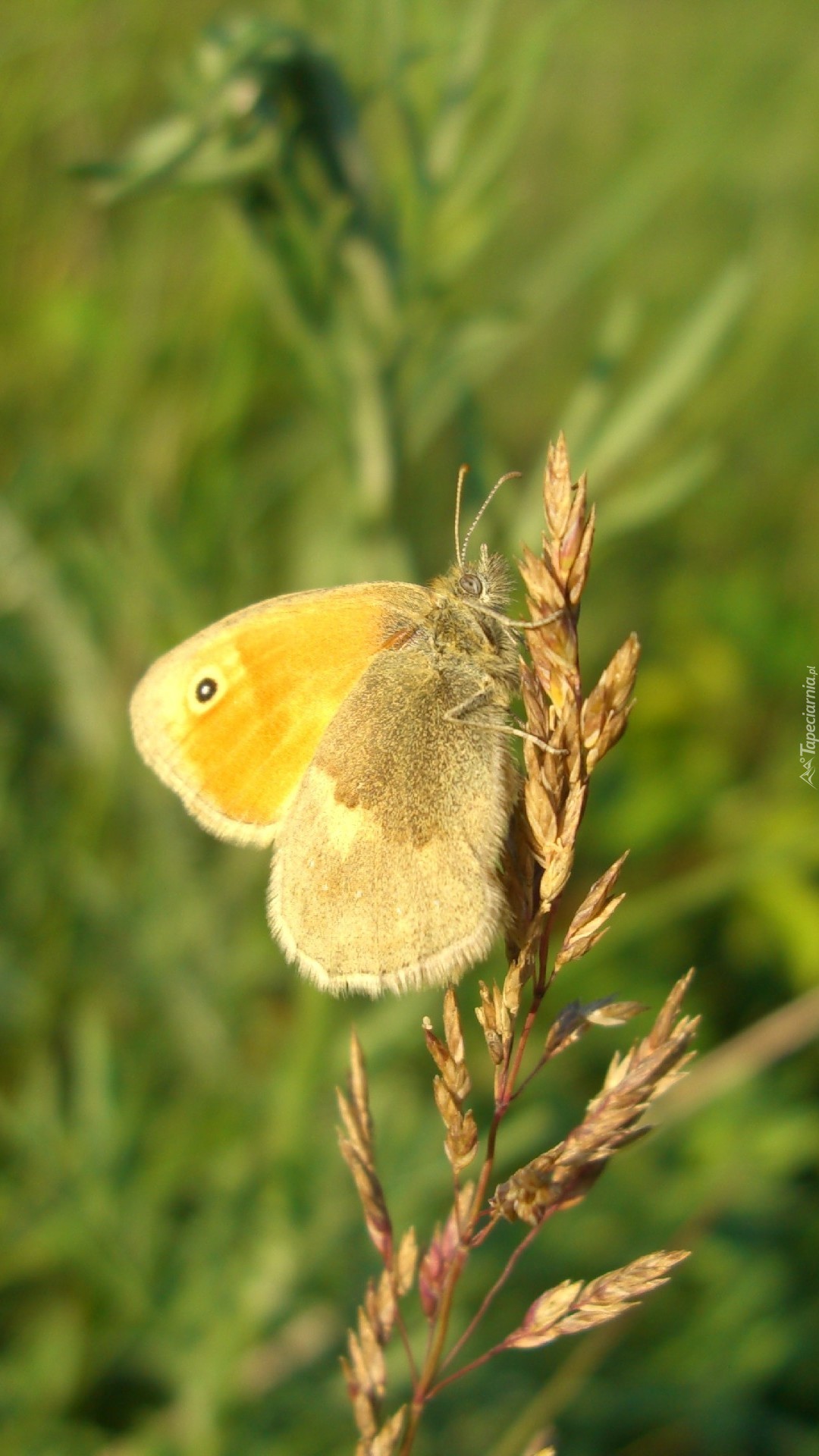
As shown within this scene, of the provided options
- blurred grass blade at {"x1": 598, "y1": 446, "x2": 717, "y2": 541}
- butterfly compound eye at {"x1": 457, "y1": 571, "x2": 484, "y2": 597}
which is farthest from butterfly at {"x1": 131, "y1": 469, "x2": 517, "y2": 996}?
blurred grass blade at {"x1": 598, "y1": 446, "x2": 717, "y2": 541}

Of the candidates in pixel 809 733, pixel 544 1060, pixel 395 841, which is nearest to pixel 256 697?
pixel 395 841

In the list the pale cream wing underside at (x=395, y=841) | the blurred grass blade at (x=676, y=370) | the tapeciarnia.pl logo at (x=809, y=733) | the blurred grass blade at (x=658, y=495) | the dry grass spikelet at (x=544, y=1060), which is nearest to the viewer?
the dry grass spikelet at (x=544, y=1060)

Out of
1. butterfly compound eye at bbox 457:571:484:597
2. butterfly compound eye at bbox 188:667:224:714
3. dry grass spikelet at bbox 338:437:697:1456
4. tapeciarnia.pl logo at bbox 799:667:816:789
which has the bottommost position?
tapeciarnia.pl logo at bbox 799:667:816:789

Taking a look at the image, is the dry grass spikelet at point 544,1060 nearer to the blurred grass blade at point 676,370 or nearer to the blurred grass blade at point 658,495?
the blurred grass blade at point 658,495

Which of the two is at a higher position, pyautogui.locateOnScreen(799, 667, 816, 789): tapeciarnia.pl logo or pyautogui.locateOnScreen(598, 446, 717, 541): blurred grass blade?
pyautogui.locateOnScreen(598, 446, 717, 541): blurred grass blade

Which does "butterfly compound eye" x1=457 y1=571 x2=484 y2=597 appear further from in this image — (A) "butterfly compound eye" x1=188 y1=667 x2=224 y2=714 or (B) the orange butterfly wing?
(A) "butterfly compound eye" x1=188 y1=667 x2=224 y2=714

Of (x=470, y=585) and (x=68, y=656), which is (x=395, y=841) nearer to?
(x=470, y=585)

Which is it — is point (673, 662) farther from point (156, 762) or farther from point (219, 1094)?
point (156, 762)

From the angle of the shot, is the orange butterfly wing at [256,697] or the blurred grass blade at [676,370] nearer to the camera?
the orange butterfly wing at [256,697]

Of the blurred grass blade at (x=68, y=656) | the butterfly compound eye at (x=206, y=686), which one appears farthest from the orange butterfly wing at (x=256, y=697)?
the blurred grass blade at (x=68, y=656)
